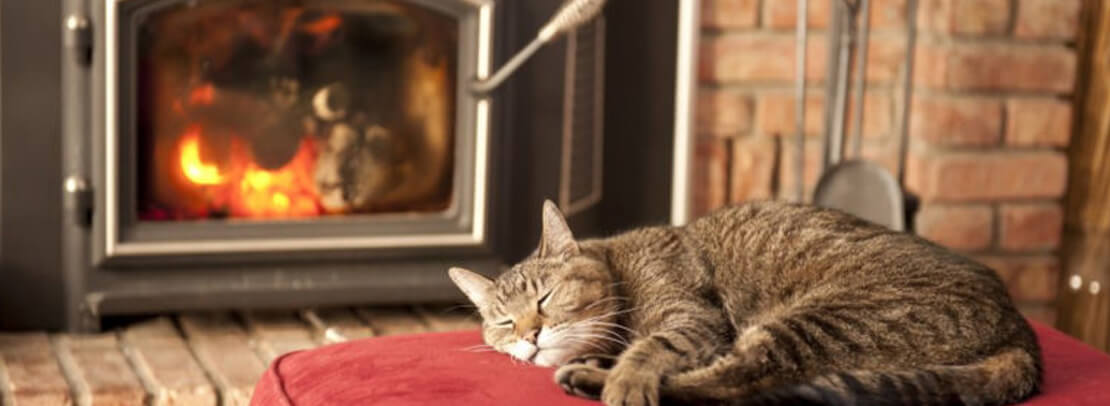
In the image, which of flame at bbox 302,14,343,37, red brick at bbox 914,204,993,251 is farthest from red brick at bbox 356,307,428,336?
red brick at bbox 914,204,993,251

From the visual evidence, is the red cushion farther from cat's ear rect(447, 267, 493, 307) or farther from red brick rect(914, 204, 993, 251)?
red brick rect(914, 204, 993, 251)

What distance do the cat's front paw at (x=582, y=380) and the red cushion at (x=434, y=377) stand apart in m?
0.01

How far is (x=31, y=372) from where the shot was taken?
203 cm

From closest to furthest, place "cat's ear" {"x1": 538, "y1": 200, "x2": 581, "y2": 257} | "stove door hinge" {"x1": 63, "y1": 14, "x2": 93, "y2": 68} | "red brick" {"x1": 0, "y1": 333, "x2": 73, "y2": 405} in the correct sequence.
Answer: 1. "cat's ear" {"x1": 538, "y1": 200, "x2": 581, "y2": 257}
2. "red brick" {"x1": 0, "y1": 333, "x2": 73, "y2": 405}
3. "stove door hinge" {"x1": 63, "y1": 14, "x2": 93, "y2": 68}

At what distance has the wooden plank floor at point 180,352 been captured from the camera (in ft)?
6.45

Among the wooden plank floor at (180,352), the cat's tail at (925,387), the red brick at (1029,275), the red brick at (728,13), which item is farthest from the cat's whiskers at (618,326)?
the red brick at (1029,275)

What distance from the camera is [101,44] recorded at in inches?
83.2

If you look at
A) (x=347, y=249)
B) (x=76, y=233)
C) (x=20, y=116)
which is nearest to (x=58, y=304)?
(x=76, y=233)

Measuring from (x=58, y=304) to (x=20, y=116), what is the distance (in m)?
0.28

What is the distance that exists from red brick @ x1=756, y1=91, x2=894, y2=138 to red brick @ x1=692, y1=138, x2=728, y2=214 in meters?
0.07

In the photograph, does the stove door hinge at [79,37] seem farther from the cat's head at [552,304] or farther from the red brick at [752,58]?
the red brick at [752,58]

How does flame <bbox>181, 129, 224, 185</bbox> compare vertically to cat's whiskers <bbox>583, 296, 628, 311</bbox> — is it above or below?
above

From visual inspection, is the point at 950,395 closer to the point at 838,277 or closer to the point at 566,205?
the point at 838,277

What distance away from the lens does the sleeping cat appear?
1410 mm
